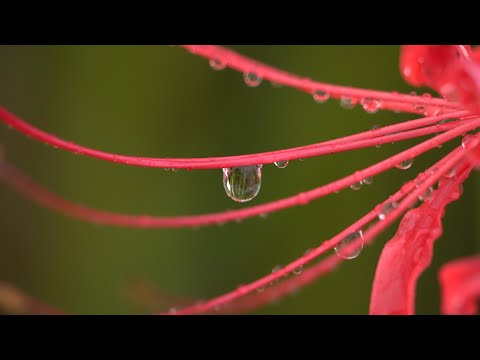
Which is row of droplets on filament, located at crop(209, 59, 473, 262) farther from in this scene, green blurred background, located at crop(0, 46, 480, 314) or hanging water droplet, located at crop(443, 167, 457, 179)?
green blurred background, located at crop(0, 46, 480, 314)

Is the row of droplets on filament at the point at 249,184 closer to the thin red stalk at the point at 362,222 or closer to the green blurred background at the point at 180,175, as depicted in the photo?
the thin red stalk at the point at 362,222

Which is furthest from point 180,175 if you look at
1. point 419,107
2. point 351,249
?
point 419,107

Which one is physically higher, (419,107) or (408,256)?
(419,107)

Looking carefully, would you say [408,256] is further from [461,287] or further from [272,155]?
[272,155]

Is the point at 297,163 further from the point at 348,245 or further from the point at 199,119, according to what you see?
the point at 348,245

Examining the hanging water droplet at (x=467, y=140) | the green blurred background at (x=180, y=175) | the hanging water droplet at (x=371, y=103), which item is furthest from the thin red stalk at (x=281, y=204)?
the green blurred background at (x=180, y=175)

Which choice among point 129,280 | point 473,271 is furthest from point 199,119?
point 473,271

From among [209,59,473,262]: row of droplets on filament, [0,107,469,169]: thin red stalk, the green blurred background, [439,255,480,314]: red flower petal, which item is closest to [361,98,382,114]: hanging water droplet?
[209,59,473,262]: row of droplets on filament
